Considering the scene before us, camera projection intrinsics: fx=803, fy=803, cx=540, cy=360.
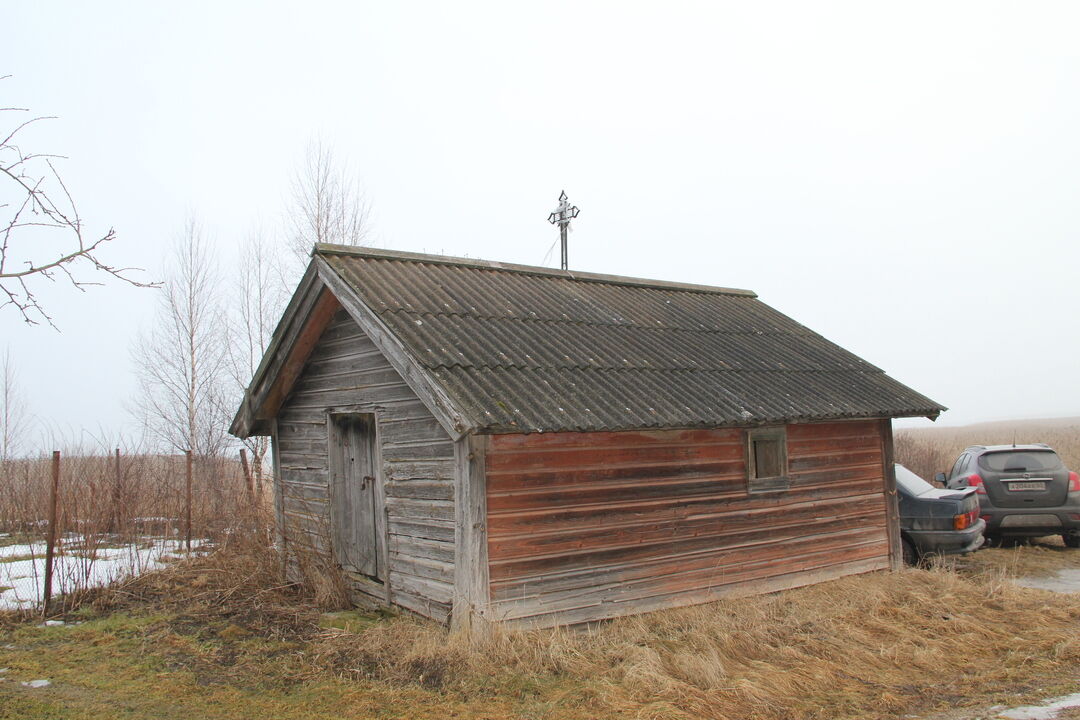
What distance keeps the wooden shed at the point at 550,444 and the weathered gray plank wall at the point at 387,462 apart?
32 mm

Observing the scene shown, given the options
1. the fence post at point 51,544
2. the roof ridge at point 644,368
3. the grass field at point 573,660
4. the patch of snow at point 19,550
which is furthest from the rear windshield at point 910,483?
the patch of snow at point 19,550

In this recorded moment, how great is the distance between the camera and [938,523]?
11492mm

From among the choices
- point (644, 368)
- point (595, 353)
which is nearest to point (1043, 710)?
point (644, 368)

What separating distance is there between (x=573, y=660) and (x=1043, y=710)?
3.52m

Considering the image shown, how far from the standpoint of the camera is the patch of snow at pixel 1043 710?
5.69 metres

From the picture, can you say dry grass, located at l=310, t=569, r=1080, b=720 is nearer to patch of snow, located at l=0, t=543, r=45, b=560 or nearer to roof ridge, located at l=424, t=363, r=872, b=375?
roof ridge, located at l=424, t=363, r=872, b=375

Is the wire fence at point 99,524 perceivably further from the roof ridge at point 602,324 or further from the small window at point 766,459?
the small window at point 766,459

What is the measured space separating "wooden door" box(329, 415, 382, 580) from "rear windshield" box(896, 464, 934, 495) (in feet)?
25.7

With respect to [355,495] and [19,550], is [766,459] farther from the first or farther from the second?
[19,550]

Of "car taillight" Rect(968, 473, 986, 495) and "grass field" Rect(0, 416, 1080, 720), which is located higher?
"car taillight" Rect(968, 473, 986, 495)

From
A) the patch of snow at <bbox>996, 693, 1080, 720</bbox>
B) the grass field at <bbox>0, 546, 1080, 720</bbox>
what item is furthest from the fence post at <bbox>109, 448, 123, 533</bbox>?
the patch of snow at <bbox>996, 693, 1080, 720</bbox>

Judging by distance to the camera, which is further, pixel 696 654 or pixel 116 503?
pixel 116 503

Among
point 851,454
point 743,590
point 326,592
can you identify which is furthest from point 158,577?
point 851,454

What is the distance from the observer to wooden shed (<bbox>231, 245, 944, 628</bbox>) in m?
7.62
